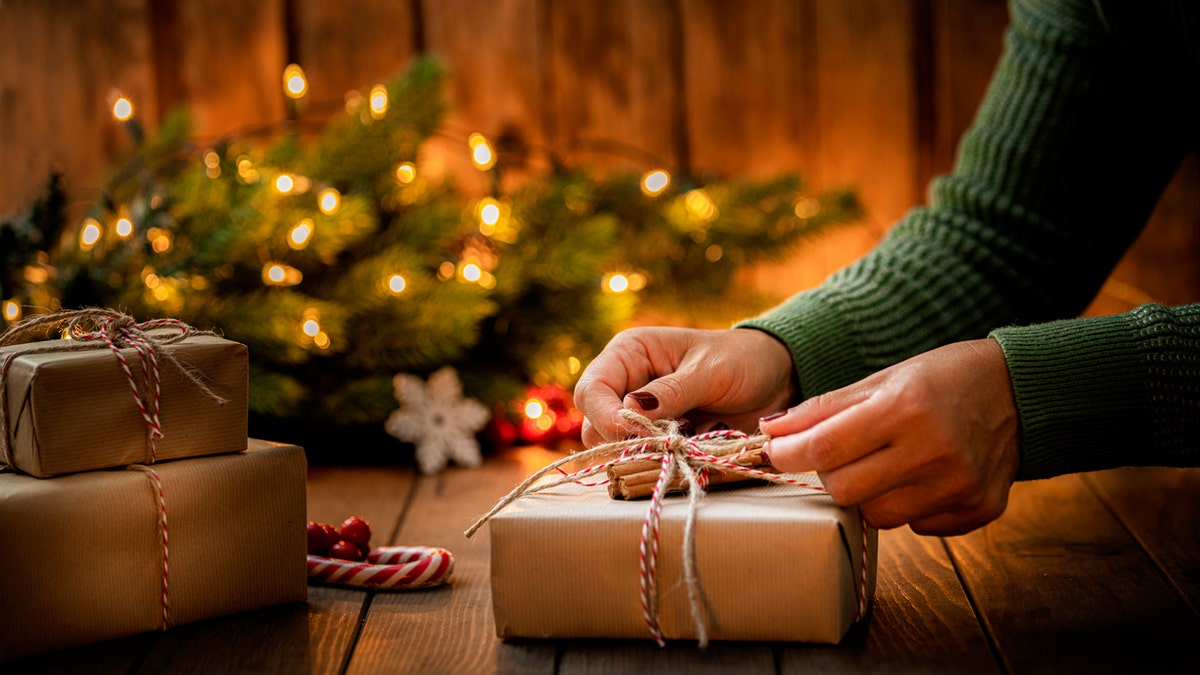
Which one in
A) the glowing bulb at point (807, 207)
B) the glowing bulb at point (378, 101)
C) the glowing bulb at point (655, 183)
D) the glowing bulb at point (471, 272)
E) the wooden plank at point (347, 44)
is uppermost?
the wooden plank at point (347, 44)

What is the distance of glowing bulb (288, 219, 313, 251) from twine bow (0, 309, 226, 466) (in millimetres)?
674

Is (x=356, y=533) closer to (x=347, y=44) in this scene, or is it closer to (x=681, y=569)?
(x=681, y=569)

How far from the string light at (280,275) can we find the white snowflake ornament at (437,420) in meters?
0.21

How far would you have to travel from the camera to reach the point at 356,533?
113 cm

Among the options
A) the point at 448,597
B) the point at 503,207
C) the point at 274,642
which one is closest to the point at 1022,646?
the point at 448,597

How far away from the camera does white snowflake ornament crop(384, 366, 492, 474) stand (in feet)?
5.43

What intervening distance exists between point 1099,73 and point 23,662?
3.99 ft

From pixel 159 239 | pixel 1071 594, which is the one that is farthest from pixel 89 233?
pixel 1071 594

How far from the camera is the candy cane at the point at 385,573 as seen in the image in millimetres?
1046

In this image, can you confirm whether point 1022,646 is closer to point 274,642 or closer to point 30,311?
point 274,642

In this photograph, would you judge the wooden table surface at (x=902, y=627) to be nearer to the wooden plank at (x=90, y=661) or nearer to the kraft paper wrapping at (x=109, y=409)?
the wooden plank at (x=90, y=661)

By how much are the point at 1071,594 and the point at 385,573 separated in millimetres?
599

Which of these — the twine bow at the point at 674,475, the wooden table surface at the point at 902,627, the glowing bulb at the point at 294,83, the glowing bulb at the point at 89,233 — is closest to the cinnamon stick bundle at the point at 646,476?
the twine bow at the point at 674,475

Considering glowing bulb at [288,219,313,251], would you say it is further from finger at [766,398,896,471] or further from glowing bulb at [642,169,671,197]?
finger at [766,398,896,471]
